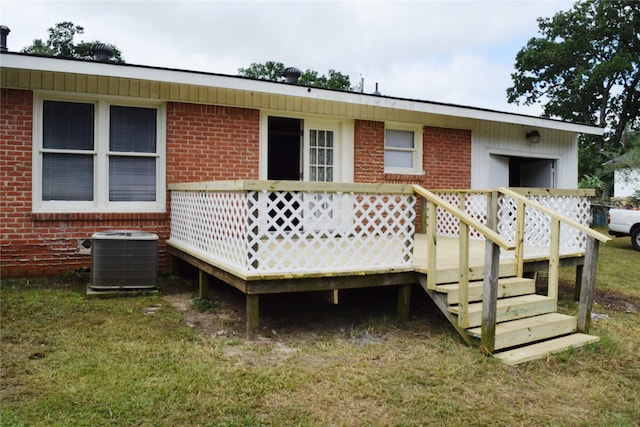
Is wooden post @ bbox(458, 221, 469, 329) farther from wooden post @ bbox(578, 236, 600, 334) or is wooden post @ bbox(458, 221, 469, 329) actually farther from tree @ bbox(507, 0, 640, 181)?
tree @ bbox(507, 0, 640, 181)

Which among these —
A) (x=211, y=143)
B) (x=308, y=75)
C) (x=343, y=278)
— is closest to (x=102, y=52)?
(x=211, y=143)

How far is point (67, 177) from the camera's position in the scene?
7086mm

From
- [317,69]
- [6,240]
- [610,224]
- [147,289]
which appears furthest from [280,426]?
[317,69]

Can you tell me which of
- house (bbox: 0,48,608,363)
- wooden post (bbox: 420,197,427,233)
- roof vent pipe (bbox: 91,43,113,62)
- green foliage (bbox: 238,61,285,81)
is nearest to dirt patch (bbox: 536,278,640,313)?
house (bbox: 0,48,608,363)

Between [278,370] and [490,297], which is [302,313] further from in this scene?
[490,297]

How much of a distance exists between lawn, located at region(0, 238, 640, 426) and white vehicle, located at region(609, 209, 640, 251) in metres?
8.25

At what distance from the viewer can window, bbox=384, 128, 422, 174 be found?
9508 mm

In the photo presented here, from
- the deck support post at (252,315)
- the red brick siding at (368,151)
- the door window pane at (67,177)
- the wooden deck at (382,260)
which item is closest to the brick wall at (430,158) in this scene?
the red brick siding at (368,151)

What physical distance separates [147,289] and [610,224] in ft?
41.3

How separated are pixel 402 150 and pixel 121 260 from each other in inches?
220

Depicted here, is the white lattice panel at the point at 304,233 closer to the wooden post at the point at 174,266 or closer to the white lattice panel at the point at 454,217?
the wooden post at the point at 174,266

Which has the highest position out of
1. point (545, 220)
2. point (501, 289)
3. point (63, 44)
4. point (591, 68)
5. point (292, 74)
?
point (63, 44)

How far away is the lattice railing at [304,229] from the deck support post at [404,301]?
0.33 m

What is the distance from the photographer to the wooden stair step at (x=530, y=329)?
4.62m
